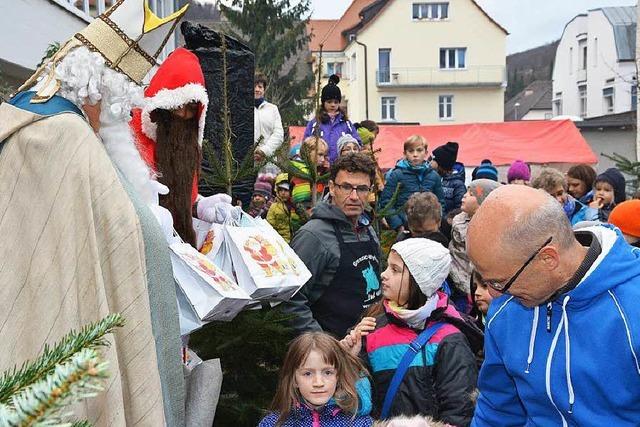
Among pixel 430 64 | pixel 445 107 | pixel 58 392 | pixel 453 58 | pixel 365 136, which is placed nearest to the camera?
pixel 58 392

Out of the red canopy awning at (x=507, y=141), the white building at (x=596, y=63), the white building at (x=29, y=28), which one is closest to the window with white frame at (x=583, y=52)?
the white building at (x=596, y=63)

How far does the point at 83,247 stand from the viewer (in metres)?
2.29

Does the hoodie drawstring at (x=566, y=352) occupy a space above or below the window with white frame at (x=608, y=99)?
below

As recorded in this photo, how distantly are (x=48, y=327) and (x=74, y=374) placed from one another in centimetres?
154

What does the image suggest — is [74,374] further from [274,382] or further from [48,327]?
[274,382]

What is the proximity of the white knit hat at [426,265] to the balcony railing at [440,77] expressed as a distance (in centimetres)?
4705

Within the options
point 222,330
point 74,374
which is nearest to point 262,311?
point 222,330

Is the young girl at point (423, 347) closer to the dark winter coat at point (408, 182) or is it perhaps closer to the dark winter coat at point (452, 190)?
the dark winter coat at point (408, 182)

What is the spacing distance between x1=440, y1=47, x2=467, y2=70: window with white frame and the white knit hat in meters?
48.6

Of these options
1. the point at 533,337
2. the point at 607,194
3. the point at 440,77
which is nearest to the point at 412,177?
the point at 607,194

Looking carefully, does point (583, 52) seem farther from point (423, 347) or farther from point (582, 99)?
point (423, 347)

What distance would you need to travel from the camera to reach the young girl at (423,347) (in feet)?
11.9

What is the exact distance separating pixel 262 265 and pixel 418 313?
0.90m

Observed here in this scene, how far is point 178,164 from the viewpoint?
3303 mm
